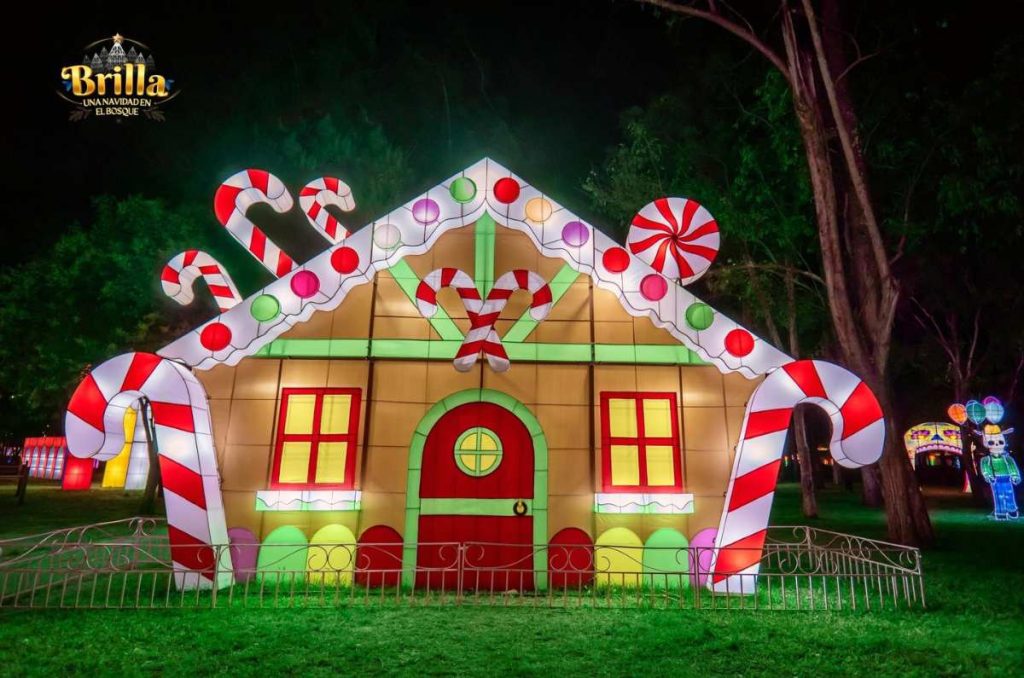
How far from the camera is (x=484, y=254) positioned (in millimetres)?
9820

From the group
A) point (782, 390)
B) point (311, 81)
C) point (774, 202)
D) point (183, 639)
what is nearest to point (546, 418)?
point (782, 390)

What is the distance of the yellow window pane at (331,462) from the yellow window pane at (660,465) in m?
4.24

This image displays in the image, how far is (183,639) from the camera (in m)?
6.48

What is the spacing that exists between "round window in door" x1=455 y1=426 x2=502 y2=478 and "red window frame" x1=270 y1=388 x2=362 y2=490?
57.8 inches

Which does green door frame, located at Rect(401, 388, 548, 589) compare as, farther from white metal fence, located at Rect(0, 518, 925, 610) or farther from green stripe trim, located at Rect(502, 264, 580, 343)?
green stripe trim, located at Rect(502, 264, 580, 343)

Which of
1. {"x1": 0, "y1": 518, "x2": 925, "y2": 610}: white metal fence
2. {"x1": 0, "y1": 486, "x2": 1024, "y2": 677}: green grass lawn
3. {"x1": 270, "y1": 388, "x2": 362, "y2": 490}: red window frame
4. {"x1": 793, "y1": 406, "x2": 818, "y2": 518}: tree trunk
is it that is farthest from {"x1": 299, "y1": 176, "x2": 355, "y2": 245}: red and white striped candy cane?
{"x1": 793, "y1": 406, "x2": 818, "y2": 518}: tree trunk

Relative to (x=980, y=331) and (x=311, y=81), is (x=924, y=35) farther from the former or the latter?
(x=980, y=331)

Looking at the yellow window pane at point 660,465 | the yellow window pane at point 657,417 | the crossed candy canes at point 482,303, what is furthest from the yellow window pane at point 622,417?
the crossed candy canes at point 482,303

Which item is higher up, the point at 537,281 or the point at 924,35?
the point at 924,35

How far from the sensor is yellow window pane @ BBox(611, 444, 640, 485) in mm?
9180

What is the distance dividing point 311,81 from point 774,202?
40.4 ft

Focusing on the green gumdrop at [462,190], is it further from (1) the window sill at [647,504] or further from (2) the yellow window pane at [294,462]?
(1) the window sill at [647,504]

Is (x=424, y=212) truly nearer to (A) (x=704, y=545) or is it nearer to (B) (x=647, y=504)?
(B) (x=647, y=504)

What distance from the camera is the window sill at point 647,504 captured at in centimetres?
891
